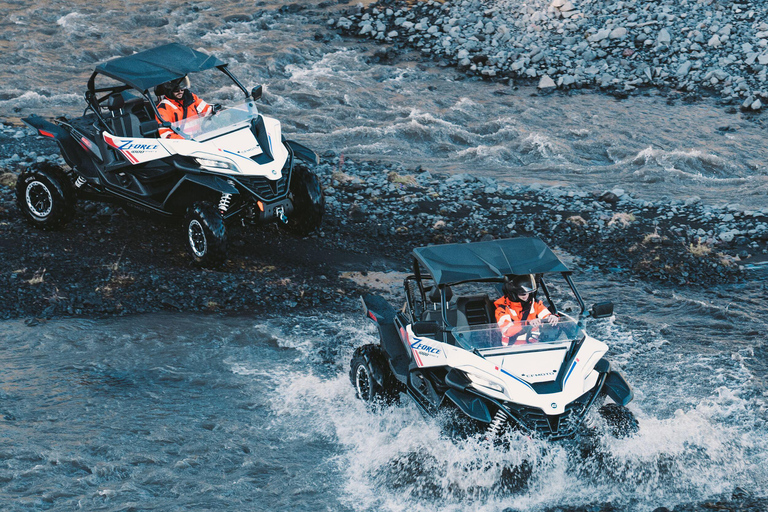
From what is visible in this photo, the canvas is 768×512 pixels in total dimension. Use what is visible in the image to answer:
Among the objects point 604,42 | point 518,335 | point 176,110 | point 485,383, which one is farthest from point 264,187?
point 604,42

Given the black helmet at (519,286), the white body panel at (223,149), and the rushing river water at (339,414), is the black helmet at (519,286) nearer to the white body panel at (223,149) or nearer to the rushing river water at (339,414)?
the rushing river water at (339,414)

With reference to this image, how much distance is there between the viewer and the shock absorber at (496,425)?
22.9ft

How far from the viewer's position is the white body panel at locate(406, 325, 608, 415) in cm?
700

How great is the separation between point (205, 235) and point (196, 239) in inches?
13.8

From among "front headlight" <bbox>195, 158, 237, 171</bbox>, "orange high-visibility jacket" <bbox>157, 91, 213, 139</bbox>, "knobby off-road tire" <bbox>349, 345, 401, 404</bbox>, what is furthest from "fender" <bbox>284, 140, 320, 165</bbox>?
"knobby off-road tire" <bbox>349, 345, 401, 404</bbox>

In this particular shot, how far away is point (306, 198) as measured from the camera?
1145cm

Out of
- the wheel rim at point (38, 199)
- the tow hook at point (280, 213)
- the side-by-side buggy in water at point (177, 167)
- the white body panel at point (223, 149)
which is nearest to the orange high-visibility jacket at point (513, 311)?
the tow hook at point (280, 213)

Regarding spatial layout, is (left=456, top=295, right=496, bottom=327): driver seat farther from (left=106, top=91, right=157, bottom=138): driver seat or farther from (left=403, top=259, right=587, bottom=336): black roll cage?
(left=106, top=91, right=157, bottom=138): driver seat

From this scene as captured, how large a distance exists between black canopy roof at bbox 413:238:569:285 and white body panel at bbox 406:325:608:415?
69 cm

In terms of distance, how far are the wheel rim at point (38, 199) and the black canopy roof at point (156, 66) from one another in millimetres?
1863

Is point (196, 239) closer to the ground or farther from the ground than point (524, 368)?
closer to the ground

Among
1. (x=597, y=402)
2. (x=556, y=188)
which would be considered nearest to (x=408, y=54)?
(x=556, y=188)

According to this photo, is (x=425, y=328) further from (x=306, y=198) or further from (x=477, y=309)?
(x=306, y=198)

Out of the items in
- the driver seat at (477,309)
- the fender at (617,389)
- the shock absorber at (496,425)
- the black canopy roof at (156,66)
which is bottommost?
the shock absorber at (496,425)
